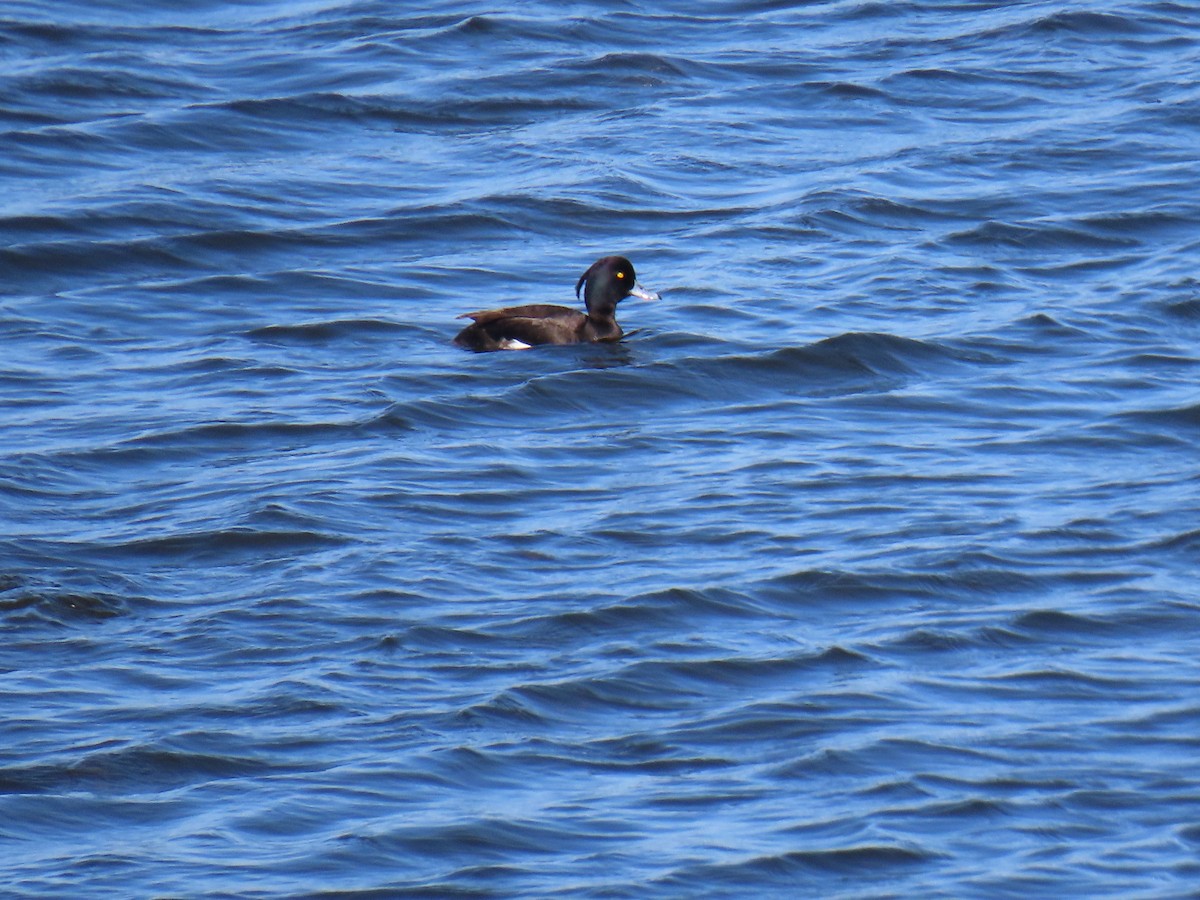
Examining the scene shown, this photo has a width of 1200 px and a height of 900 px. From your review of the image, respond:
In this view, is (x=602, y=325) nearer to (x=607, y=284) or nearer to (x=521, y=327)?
(x=607, y=284)

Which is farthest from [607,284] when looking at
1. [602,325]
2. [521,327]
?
[521,327]

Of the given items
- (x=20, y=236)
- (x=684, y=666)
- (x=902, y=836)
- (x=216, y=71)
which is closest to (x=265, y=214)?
(x=20, y=236)

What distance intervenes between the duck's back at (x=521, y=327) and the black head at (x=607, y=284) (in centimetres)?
12

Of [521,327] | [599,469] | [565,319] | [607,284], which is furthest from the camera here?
[607,284]

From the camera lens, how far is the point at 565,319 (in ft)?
43.5

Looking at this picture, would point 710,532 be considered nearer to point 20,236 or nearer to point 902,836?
point 902,836

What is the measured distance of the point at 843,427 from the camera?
38.8ft

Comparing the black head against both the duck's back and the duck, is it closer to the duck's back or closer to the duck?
the duck

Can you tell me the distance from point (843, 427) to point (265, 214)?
596 cm

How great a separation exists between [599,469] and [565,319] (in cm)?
234

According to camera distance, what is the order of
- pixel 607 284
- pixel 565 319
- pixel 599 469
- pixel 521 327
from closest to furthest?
pixel 599 469 < pixel 521 327 < pixel 565 319 < pixel 607 284

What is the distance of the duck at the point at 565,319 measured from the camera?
42.7ft

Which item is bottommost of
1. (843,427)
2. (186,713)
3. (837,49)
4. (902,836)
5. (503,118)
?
(902,836)

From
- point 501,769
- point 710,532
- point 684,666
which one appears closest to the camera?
point 501,769
